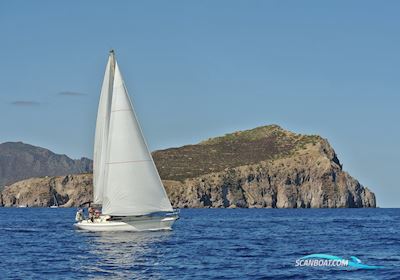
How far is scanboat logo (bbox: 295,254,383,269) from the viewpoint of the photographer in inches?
1838

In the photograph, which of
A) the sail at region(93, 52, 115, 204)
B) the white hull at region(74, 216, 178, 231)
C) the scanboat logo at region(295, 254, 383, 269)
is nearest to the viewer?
the scanboat logo at region(295, 254, 383, 269)

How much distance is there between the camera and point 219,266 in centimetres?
4675

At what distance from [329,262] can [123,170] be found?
90.3ft

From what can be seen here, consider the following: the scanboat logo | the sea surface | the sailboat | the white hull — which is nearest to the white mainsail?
the sailboat

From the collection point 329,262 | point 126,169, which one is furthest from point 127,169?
point 329,262

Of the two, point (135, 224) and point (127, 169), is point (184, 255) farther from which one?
point (135, 224)

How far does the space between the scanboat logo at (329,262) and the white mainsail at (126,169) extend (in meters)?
22.8

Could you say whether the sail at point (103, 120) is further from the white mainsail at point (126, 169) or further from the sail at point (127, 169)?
the sail at point (127, 169)

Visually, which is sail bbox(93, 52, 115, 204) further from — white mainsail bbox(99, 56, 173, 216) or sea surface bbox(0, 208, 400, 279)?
sea surface bbox(0, 208, 400, 279)

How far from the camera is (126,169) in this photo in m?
71.6

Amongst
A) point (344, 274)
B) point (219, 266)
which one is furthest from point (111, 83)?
point (344, 274)

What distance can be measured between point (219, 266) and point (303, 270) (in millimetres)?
5086

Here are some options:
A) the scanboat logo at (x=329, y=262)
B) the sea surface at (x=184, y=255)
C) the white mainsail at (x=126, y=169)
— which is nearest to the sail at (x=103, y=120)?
the white mainsail at (x=126, y=169)

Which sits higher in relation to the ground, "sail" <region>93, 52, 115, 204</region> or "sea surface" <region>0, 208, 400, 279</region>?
"sail" <region>93, 52, 115, 204</region>
